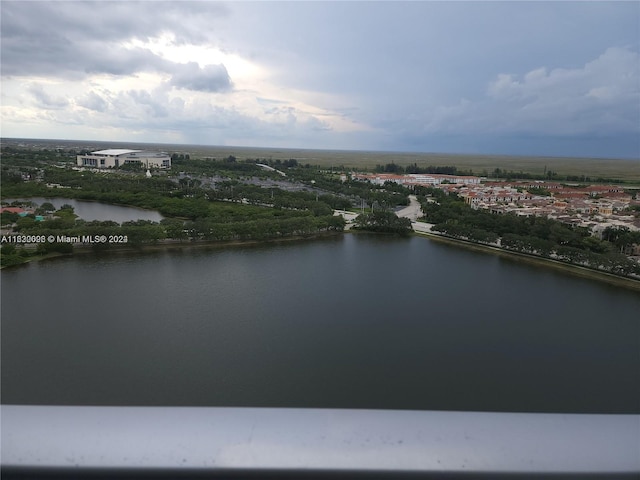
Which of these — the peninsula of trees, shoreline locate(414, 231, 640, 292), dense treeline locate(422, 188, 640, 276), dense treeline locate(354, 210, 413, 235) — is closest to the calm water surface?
the peninsula of trees

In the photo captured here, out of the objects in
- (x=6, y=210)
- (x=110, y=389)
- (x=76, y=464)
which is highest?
(x=76, y=464)

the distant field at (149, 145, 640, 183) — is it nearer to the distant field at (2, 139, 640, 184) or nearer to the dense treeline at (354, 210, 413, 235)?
the distant field at (2, 139, 640, 184)

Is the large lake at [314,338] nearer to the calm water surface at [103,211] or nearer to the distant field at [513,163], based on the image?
the calm water surface at [103,211]

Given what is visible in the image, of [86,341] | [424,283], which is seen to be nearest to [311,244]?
[424,283]

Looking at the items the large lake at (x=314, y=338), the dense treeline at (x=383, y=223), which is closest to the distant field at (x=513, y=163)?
the dense treeline at (x=383, y=223)

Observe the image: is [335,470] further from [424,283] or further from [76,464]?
[424,283]

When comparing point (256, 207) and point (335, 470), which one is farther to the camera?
point (256, 207)

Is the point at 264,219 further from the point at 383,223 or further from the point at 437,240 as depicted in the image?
the point at 437,240
